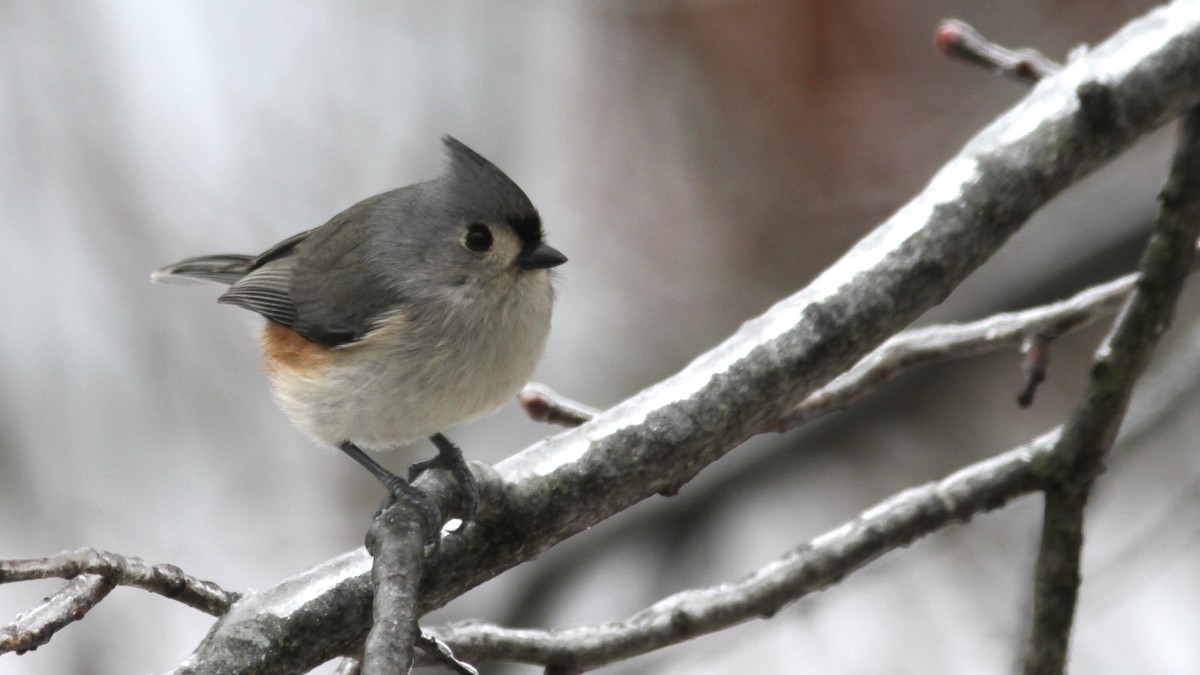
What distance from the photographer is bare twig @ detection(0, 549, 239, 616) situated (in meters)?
0.96

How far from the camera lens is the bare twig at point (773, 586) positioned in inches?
56.2

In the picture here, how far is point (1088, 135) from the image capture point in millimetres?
1677

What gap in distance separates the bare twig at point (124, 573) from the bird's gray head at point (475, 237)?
0.63m

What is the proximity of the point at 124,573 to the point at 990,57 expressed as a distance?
5.70 ft

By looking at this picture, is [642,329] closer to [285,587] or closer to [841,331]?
[841,331]

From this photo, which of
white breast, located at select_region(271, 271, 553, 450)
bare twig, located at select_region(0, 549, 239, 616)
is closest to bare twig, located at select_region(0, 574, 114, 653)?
bare twig, located at select_region(0, 549, 239, 616)

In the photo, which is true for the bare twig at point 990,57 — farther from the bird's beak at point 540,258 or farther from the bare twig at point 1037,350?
the bird's beak at point 540,258

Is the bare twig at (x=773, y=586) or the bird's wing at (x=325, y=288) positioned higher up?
the bird's wing at (x=325, y=288)

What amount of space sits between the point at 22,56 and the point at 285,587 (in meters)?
3.12

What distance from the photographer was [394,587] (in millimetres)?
989

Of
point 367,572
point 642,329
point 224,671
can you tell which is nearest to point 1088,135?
point 367,572

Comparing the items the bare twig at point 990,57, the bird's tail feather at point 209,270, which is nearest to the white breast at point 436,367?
the bird's tail feather at point 209,270

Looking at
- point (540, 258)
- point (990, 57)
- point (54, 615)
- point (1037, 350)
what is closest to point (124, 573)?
point (54, 615)

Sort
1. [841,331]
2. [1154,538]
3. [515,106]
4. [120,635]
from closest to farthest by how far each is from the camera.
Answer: [841,331]
[1154,538]
[120,635]
[515,106]
